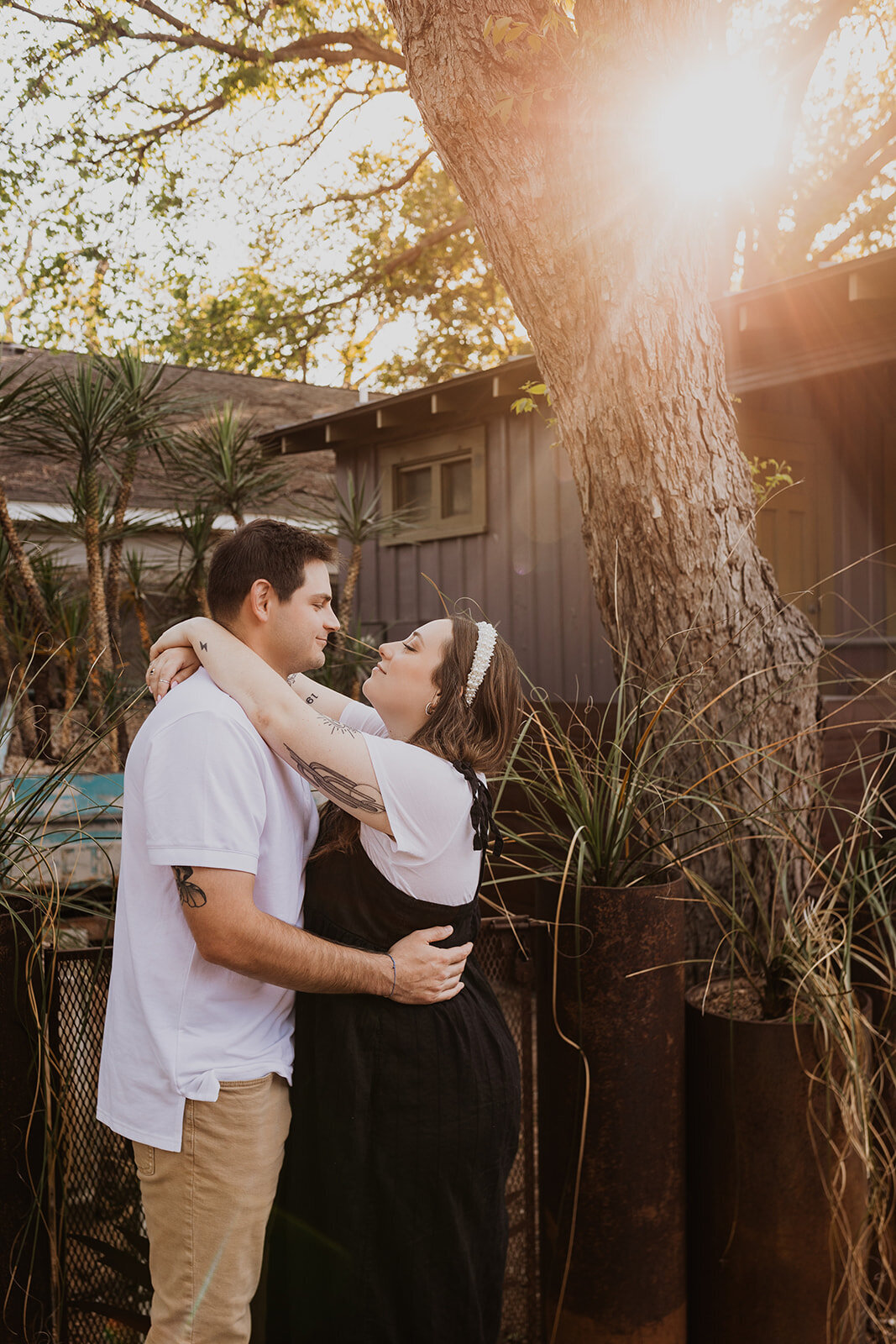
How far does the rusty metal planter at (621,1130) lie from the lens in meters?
2.68

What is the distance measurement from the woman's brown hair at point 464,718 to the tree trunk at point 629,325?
43.9 inches

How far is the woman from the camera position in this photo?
210cm

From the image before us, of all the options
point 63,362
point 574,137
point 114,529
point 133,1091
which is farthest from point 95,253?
point 133,1091

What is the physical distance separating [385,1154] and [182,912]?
662 mm

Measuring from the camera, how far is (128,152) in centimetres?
1071

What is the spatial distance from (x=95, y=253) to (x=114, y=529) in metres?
5.90

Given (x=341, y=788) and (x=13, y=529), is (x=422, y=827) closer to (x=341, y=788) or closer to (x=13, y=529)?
(x=341, y=788)

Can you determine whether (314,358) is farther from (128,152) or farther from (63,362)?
(128,152)

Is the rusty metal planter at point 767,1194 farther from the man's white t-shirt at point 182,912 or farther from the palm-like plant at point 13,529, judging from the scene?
the palm-like plant at point 13,529

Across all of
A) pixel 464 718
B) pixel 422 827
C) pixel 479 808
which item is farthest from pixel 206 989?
pixel 464 718

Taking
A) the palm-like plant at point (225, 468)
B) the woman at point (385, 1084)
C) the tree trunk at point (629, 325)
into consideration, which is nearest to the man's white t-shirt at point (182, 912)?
the woman at point (385, 1084)

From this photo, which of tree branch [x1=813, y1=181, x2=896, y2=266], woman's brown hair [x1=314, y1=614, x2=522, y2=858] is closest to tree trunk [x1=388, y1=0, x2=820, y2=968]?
woman's brown hair [x1=314, y1=614, x2=522, y2=858]

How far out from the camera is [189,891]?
1896 mm

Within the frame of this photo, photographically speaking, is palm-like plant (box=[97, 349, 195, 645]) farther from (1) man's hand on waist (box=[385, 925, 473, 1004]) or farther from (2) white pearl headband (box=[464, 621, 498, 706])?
(1) man's hand on waist (box=[385, 925, 473, 1004])
